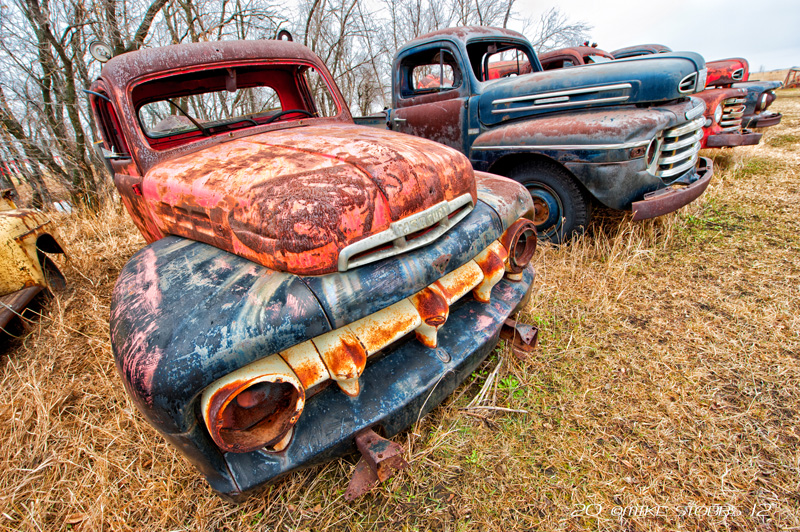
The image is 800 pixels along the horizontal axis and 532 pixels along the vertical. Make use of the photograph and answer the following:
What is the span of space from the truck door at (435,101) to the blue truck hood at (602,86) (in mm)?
364

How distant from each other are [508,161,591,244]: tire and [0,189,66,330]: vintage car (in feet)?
13.2

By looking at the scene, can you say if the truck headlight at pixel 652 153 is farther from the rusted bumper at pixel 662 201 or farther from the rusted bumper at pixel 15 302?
the rusted bumper at pixel 15 302

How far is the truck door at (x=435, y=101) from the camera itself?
362cm

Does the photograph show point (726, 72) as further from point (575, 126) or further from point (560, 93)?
point (575, 126)

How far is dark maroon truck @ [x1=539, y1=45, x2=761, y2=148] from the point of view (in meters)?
4.73

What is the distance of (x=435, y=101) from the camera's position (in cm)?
380

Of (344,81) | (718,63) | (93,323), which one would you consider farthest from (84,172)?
(718,63)

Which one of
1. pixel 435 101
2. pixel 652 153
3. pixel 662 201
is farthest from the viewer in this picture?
pixel 435 101

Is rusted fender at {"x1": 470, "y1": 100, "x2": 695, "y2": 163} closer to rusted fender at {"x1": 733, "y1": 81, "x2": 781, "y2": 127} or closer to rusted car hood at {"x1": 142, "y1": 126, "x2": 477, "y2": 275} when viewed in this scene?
rusted car hood at {"x1": 142, "y1": 126, "x2": 477, "y2": 275}

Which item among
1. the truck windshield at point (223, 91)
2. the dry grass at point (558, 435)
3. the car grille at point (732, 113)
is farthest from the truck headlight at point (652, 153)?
the car grille at point (732, 113)

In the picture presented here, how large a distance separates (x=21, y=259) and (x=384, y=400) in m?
3.24

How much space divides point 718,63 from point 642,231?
5.24 meters

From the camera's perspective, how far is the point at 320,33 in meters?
10.7

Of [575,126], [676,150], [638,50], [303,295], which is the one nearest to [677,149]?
[676,150]
